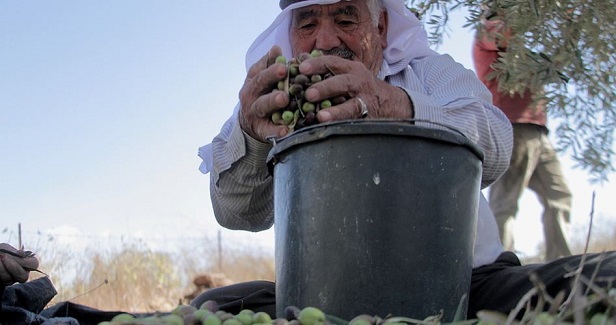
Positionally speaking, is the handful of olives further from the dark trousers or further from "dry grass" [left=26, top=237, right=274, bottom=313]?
"dry grass" [left=26, top=237, right=274, bottom=313]

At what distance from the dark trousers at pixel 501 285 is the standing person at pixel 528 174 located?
289 cm

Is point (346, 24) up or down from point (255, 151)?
up

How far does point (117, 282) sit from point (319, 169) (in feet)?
24.3

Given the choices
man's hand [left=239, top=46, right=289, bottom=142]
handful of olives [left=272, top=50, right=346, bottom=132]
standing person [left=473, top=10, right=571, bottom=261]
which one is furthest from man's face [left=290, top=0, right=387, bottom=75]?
standing person [left=473, top=10, right=571, bottom=261]

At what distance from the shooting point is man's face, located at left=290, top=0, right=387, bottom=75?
3088mm

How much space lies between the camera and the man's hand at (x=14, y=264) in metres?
2.36

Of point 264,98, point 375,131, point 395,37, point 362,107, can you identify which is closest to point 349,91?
point 362,107

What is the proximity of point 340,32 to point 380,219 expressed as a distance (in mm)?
1286

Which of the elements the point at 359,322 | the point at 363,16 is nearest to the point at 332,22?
the point at 363,16

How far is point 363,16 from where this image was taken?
125 inches

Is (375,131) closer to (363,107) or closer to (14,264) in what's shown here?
(363,107)

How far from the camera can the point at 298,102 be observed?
93.5 inches

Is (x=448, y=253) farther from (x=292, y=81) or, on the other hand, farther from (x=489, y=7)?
(x=489, y=7)

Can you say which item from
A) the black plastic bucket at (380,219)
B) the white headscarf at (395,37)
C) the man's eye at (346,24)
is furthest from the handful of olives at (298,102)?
the white headscarf at (395,37)
